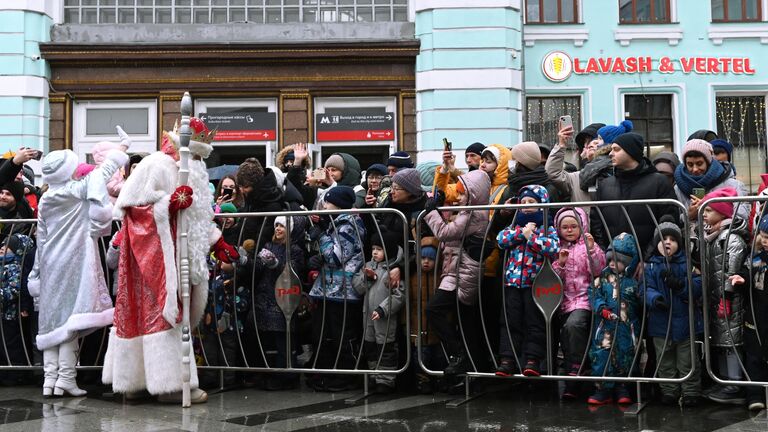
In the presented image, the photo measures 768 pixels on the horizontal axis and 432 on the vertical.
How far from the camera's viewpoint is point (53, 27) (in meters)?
15.6

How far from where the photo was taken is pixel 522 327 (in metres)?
6.50

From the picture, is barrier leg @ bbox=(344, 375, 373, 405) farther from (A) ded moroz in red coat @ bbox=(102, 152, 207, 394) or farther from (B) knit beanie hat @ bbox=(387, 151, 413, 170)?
(B) knit beanie hat @ bbox=(387, 151, 413, 170)

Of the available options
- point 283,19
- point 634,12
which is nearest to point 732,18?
point 634,12

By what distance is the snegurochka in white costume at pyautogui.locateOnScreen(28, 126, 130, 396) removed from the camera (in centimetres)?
702

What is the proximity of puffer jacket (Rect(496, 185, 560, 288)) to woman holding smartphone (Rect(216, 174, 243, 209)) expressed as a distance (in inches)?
111

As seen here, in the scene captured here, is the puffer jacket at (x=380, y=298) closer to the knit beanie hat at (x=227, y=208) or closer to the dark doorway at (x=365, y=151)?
the knit beanie hat at (x=227, y=208)

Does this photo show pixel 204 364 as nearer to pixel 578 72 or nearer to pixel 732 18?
pixel 578 72

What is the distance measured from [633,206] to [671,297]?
0.68 m

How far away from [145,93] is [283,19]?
278 centimetres

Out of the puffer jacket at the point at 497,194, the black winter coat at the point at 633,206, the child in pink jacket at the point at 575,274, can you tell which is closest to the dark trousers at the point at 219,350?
the puffer jacket at the point at 497,194

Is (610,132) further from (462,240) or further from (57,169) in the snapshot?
(57,169)

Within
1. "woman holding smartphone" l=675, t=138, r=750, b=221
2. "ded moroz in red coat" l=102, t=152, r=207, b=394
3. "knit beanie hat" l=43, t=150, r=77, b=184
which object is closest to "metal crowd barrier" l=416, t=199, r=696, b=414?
"woman holding smartphone" l=675, t=138, r=750, b=221

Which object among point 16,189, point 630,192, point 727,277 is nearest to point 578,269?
point 630,192

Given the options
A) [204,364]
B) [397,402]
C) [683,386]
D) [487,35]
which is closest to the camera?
[683,386]
